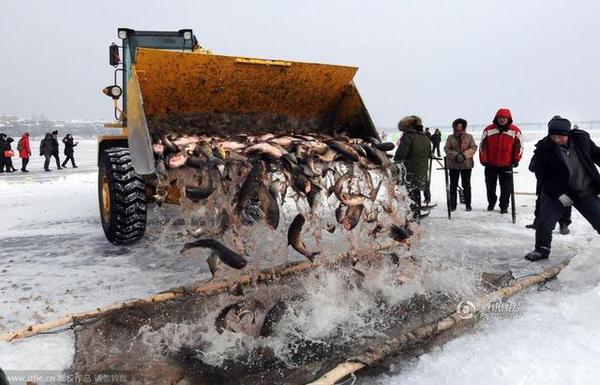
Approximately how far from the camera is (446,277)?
12.1 ft

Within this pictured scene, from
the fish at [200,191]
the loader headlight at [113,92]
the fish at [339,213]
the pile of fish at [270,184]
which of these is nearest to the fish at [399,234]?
the pile of fish at [270,184]

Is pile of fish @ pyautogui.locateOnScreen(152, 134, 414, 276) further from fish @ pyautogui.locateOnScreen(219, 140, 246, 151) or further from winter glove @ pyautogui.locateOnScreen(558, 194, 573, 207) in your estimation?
winter glove @ pyautogui.locateOnScreen(558, 194, 573, 207)

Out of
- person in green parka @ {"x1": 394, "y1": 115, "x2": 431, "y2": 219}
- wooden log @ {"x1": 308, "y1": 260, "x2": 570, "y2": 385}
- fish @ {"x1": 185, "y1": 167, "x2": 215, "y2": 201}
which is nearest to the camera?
wooden log @ {"x1": 308, "y1": 260, "x2": 570, "y2": 385}

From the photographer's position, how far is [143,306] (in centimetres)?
312

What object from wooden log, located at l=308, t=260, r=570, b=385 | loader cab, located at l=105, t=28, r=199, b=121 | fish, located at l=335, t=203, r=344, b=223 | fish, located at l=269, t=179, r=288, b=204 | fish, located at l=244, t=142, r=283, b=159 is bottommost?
wooden log, located at l=308, t=260, r=570, b=385

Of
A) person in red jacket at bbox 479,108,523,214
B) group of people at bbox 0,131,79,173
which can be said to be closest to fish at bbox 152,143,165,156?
person in red jacket at bbox 479,108,523,214

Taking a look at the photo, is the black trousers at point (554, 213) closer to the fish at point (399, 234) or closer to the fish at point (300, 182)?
the fish at point (399, 234)

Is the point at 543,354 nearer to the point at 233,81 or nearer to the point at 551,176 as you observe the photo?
the point at 551,176

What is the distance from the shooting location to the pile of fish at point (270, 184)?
2.97 metres

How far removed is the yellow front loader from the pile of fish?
0.81 m

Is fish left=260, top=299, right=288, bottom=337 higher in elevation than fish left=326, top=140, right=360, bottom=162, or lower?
lower

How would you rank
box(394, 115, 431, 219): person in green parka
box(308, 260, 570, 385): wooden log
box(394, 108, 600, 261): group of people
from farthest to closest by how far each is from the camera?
box(394, 115, 431, 219): person in green parka → box(394, 108, 600, 261): group of people → box(308, 260, 570, 385): wooden log

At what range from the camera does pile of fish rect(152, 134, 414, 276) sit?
2967 millimetres

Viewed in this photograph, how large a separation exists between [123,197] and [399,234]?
2767 millimetres
